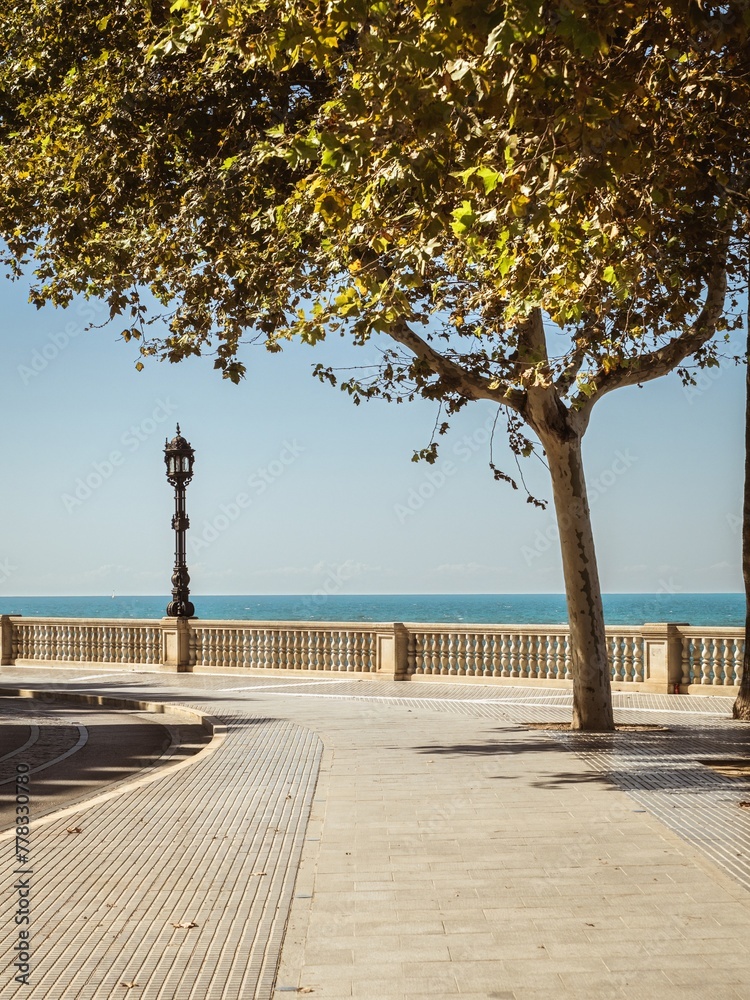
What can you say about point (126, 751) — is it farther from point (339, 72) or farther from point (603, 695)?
point (339, 72)

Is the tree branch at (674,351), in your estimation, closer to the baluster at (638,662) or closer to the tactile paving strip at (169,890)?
the tactile paving strip at (169,890)

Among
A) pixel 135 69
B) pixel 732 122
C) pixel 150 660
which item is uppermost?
pixel 135 69

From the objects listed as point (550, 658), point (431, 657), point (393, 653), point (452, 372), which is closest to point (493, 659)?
point (550, 658)

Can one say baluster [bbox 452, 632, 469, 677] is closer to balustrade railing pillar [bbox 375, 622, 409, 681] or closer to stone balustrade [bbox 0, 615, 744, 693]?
stone balustrade [bbox 0, 615, 744, 693]

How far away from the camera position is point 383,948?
18.2 feet

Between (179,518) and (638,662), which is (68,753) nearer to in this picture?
(638,662)

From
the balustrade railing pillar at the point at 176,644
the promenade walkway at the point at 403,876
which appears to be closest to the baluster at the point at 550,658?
the promenade walkway at the point at 403,876

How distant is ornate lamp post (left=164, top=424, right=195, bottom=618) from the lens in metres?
27.1

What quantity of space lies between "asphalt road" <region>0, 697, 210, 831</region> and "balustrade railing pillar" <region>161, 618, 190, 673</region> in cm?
620

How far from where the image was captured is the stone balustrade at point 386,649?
2025 centimetres

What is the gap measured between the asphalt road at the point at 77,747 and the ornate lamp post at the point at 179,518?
6.56 meters

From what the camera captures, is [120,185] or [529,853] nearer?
[529,853]

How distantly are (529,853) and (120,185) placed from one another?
9.44 meters

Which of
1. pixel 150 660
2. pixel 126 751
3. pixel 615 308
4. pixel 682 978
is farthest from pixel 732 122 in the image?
pixel 150 660
